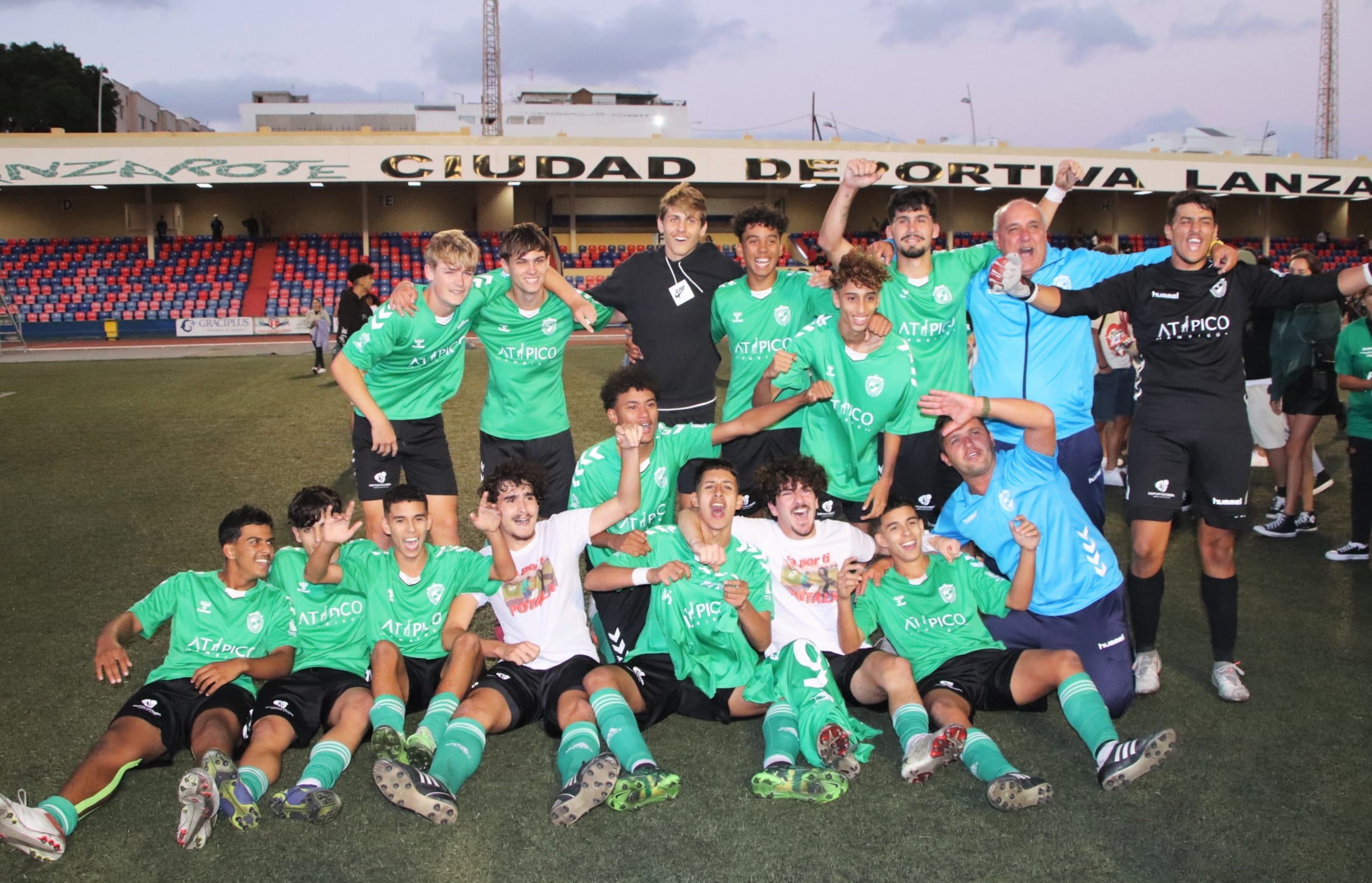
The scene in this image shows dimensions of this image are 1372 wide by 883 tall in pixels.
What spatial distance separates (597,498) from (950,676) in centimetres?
189

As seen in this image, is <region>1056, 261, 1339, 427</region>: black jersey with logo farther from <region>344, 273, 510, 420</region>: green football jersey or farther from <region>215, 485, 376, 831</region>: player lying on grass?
<region>215, 485, 376, 831</region>: player lying on grass

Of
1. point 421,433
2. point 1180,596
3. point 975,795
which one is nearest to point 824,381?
point 975,795

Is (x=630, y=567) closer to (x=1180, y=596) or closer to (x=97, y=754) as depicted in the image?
(x=97, y=754)

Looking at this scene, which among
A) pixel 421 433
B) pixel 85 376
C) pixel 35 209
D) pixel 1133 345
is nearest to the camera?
pixel 421 433

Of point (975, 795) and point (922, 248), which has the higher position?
point (922, 248)

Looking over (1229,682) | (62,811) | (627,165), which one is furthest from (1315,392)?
(627,165)

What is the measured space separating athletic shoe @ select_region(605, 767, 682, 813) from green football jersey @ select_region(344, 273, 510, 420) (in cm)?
277

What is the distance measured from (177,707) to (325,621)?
67 centimetres

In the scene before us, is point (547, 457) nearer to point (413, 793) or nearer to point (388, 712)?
point (388, 712)

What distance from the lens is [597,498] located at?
5008mm

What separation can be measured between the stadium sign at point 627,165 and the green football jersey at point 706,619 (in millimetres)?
29900

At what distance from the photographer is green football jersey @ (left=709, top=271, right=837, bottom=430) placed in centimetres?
563

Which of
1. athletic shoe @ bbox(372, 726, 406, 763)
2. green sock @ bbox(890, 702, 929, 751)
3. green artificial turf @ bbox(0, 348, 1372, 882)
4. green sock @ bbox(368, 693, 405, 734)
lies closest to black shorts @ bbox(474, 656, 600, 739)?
green artificial turf @ bbox(0, 348, 1372, 882)

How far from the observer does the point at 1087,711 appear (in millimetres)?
3914
